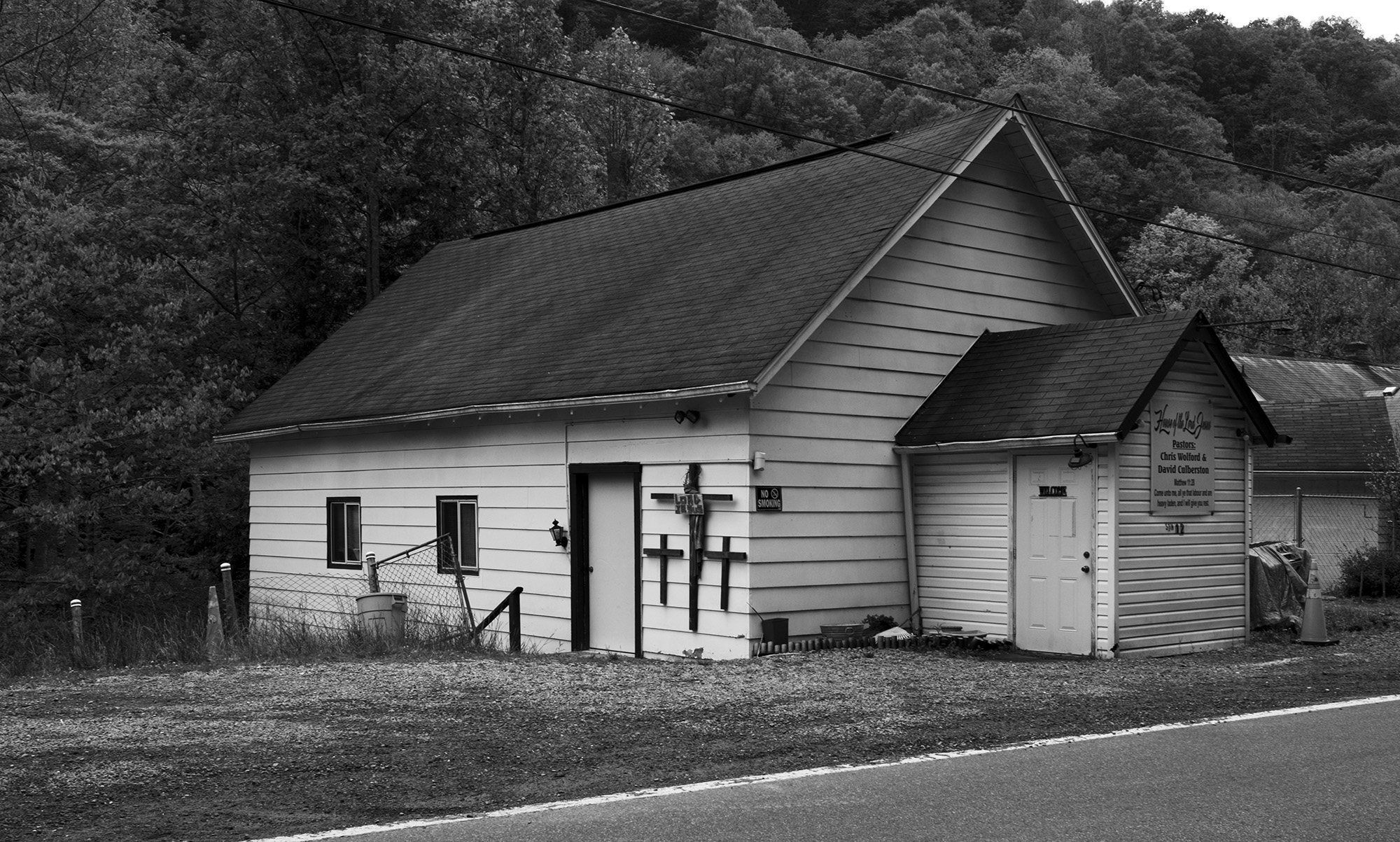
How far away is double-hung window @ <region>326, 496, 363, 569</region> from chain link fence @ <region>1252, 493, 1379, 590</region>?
16.6 metres

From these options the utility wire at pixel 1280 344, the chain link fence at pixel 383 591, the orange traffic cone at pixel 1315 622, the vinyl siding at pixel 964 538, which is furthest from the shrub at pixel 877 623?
the utility wire at pixel 1280 344

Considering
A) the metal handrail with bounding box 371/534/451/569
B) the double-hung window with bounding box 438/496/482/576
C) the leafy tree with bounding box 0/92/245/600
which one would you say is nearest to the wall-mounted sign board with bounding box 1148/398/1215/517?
the double-hung window with bounding box 438/496/482/576

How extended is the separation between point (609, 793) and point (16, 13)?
33.1m

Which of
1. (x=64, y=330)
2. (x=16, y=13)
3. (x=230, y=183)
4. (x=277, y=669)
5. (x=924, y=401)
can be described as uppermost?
(x=16, y=13)

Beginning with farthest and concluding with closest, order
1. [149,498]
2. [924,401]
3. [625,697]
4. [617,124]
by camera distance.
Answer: [617,124] < [149,498] < [924,401] < [625,697]

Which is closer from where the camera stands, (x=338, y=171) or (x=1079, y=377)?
(x=1079, y=377)

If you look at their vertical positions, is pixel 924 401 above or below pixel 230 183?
below

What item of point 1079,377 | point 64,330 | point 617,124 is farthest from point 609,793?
point 617,124

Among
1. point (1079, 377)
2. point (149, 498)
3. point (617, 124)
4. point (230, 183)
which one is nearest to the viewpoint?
point (1079, 377)

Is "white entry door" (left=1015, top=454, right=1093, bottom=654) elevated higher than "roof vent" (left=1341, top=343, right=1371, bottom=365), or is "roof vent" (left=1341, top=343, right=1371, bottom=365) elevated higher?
"roof vent" (left=1341, top=343, right=1371, bottom=365)

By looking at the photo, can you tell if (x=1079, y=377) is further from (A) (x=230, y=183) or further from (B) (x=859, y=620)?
(A) (x=230, y=183)

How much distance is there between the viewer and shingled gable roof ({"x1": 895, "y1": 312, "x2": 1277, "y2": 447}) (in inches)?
531

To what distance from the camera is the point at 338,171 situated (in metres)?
28.0

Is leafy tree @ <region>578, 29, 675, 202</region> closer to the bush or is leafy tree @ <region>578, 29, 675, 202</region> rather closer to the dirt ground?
the bush
